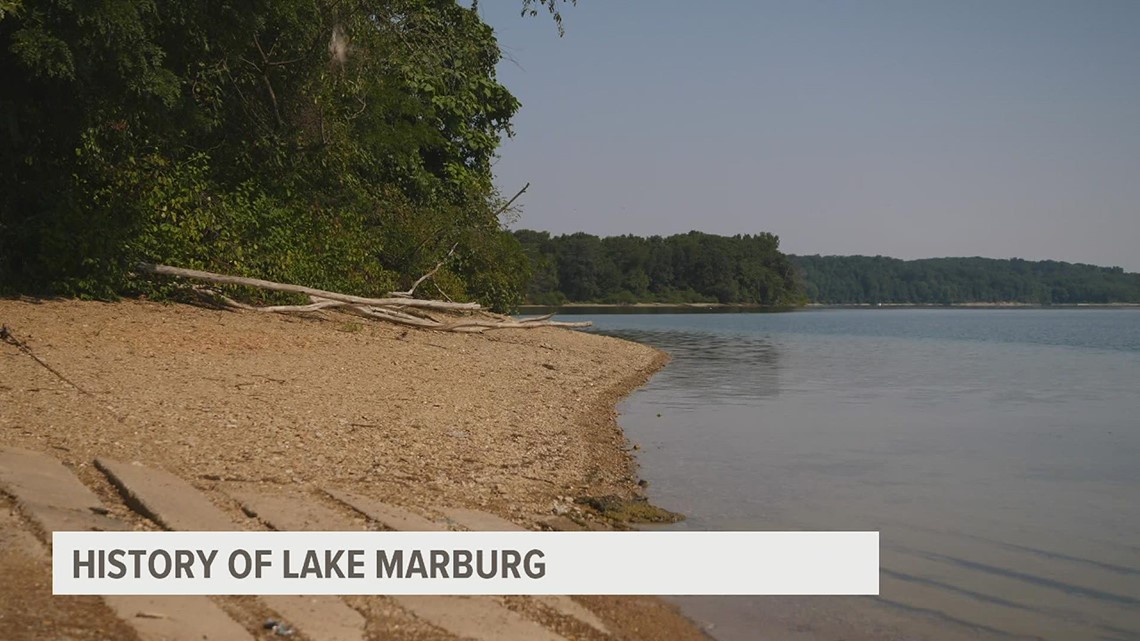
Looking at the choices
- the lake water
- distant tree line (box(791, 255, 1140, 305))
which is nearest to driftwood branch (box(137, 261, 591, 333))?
the lake water

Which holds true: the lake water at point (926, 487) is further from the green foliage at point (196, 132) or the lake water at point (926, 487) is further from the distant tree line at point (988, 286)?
the distant tree line at point (988, 286)

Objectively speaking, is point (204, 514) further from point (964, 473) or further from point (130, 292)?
point (130, 292)

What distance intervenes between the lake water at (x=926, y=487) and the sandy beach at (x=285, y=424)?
1022mm

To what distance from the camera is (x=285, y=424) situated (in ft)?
33.1

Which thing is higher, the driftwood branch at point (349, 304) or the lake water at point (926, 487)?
the driftwood branch at point (349, 304)

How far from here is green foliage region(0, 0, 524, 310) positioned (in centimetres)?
1320

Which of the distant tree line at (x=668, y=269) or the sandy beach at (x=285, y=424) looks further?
the distant tree line at (x=668, y=269)

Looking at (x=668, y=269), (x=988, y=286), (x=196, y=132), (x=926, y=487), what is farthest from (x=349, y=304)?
(x=988, y=286)

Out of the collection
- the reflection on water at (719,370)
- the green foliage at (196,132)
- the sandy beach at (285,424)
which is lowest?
the reflection on water at (719,370)

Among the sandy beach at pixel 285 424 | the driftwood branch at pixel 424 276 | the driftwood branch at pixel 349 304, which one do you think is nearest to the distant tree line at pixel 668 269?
the driftwood branch at pixel 424 276

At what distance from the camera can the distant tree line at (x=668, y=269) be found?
12619cm

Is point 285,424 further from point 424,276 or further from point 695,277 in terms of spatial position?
point 695,277

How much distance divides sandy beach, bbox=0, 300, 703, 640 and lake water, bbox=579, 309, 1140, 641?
3.35 feet

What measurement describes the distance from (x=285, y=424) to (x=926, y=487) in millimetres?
6862
